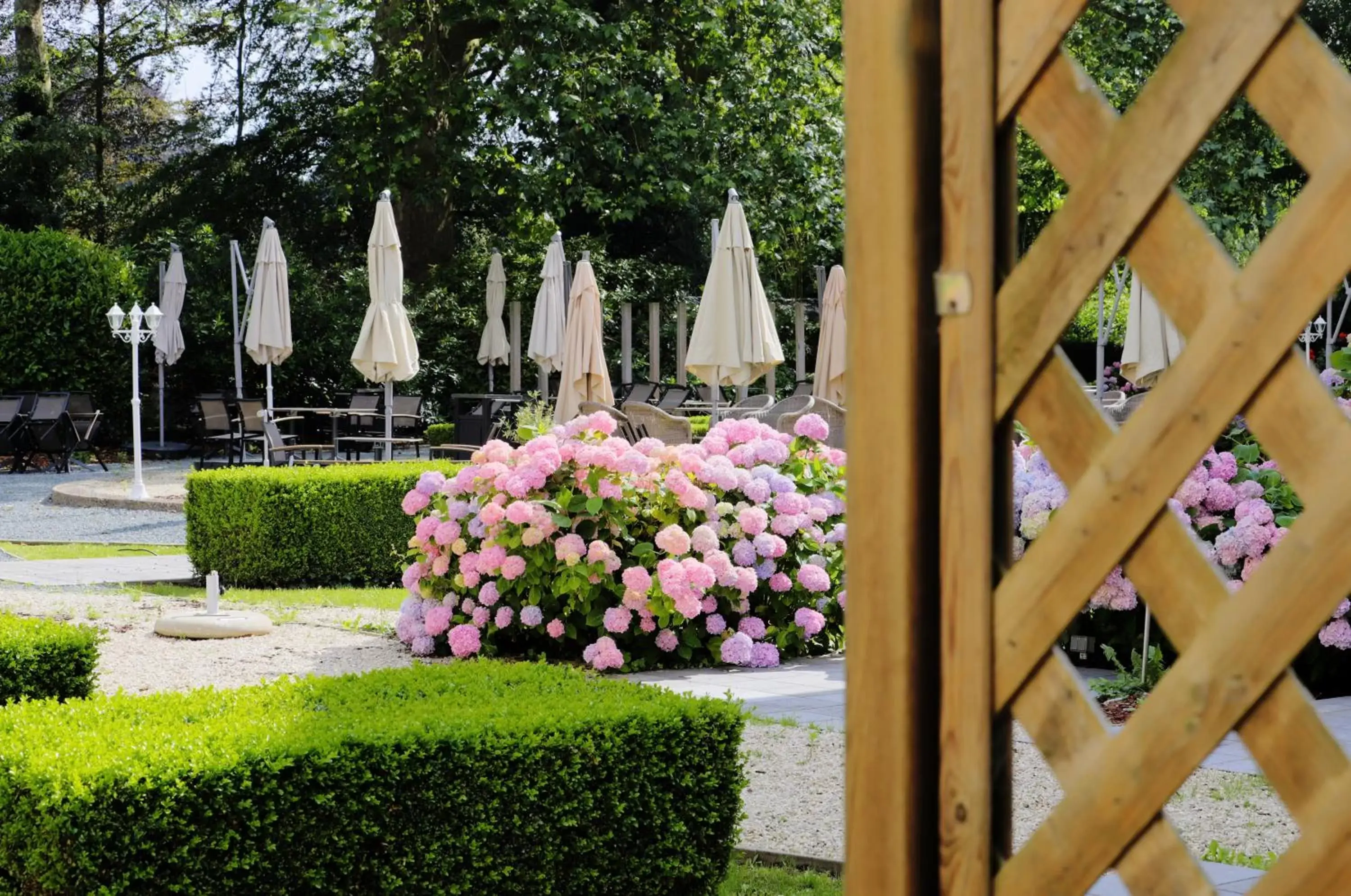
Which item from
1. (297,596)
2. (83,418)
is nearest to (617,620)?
(297,596)

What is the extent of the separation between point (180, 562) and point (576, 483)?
5.01m

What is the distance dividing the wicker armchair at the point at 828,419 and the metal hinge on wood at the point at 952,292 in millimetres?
10154

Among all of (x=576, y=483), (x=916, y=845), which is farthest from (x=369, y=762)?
(x=576, y=483)

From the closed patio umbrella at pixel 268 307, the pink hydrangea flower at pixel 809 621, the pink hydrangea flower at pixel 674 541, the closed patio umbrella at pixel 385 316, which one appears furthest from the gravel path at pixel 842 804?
the closed patio umbrella at pixel 268 307

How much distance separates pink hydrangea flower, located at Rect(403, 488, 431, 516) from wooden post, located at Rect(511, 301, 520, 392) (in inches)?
420

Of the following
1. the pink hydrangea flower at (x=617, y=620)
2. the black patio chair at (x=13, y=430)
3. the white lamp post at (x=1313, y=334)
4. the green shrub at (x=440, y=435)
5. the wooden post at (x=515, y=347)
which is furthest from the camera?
the green shrub at (x=440, y=435)

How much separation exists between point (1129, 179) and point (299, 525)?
899 centimetres

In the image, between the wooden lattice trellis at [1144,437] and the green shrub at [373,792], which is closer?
the wooden lattice trellis at [1144,437]

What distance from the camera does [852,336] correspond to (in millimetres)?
1465

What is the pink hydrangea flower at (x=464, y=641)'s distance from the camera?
22.3ft

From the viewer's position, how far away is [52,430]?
59.0 ft

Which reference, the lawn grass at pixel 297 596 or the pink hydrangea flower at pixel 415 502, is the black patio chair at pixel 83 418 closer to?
the lawn grass at pixel 297 596

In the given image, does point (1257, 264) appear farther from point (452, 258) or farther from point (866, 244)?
point (452, 258)

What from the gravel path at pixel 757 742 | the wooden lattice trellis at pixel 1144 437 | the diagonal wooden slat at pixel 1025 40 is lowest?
the gravel path at pixel 757 742
